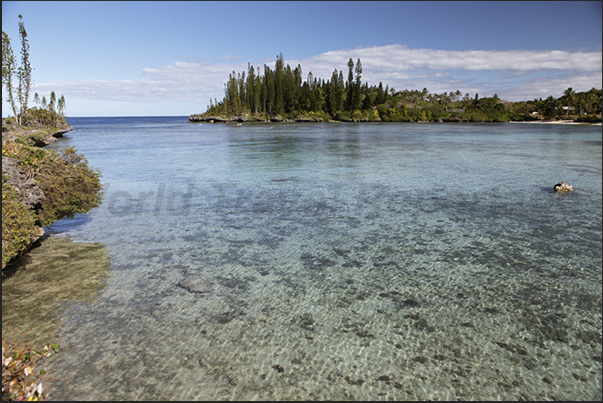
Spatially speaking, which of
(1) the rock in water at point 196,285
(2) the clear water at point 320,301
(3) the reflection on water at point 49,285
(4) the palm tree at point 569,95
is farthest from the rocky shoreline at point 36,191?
(4) the palm tree at point 569,95

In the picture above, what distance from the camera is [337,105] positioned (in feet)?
475

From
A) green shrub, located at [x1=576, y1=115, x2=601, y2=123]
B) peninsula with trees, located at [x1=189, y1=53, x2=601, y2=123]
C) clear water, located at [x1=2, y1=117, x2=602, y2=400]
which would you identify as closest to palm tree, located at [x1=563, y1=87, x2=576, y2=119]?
peninsula with trees, located at [x1=189, y1=53, x2=601, y2=123]

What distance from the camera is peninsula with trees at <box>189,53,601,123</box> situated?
134m

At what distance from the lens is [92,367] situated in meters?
4.70

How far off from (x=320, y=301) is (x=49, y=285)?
17.3 ft

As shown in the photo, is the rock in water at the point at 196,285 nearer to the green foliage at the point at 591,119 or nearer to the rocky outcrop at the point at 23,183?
the rocky outcrop at the point at 23,183

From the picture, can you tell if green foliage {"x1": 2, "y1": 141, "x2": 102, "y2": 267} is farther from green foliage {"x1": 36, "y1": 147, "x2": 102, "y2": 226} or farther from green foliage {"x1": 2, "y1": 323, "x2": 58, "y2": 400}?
green foliage {"x1": 2, "y1": 323, "x2": 58, "y2": 400}

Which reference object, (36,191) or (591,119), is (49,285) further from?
(591,119)

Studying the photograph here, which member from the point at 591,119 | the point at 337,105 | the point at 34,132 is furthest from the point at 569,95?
the point at 34,132

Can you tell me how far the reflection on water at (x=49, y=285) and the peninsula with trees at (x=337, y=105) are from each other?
126 meters

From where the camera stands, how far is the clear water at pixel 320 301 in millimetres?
4574

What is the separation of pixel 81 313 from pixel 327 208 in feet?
27.4

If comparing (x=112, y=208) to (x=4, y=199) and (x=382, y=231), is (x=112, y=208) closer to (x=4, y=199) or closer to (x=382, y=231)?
(x=4, y=199)

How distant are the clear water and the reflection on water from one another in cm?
4
